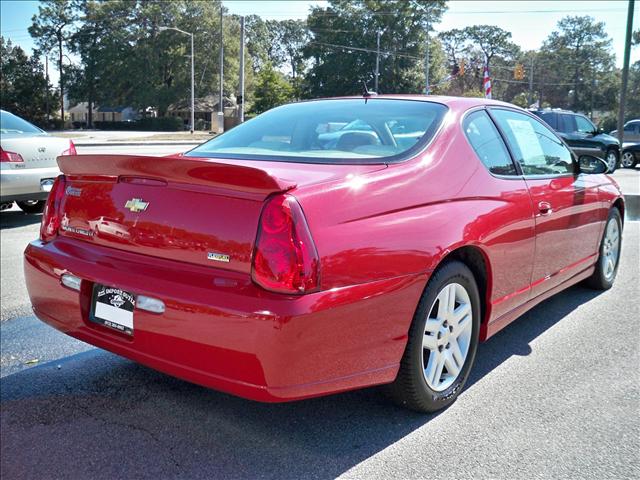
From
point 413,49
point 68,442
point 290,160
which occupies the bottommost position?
point 68,442

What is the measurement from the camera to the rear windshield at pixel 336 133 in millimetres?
3090

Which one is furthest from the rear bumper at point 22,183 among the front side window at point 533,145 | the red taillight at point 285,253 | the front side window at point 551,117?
the front side window at point 551,117

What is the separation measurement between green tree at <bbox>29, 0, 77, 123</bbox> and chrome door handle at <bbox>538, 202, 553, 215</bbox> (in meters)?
77.7

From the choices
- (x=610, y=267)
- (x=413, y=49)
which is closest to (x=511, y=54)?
(x=413, y=49)

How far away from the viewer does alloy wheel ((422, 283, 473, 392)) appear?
2891 millimetres

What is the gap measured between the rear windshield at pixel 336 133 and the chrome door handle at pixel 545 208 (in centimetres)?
85

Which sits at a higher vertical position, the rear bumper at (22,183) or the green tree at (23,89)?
the green tree at (23,89)

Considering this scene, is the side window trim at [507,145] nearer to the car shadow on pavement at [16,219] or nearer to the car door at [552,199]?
the car door at [552,199]

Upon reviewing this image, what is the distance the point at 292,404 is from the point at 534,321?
216 centimetres

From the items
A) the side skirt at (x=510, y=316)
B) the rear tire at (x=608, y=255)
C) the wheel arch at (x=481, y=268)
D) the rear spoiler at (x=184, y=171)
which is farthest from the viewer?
the rear tire at (x=608, y=255)

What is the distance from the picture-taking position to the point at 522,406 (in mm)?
3088

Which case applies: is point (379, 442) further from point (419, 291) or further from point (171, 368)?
point (171, 368)

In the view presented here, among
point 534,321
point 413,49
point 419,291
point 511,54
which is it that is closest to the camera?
point 419,291

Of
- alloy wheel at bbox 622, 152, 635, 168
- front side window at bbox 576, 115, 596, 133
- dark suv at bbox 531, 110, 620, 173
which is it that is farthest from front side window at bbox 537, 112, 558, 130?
alloy wheel at bbox 622, 152, 635, 168
